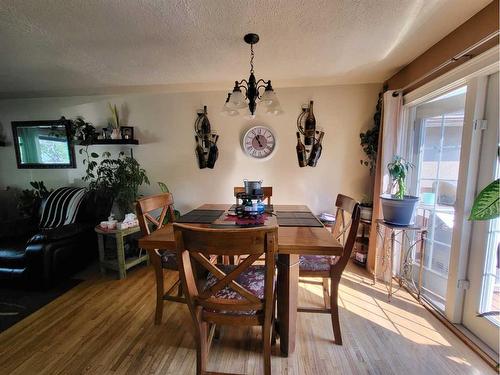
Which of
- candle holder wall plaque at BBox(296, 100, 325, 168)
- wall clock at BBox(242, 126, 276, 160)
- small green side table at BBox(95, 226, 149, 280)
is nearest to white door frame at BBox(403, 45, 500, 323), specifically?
candle holder wall plaque at BBox(296, 100, 325, 168)

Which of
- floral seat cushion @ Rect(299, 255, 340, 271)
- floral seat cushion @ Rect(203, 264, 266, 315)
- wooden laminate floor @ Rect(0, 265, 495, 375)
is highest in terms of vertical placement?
floral seat cushion @ Rect(299, 255, 340, 271)

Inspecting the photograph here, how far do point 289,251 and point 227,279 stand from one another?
1.20ft

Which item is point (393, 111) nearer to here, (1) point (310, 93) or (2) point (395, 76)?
(2) point (395, 76)

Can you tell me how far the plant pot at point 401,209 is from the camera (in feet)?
6.06

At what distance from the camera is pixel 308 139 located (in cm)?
273

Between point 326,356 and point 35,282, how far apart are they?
2.68m

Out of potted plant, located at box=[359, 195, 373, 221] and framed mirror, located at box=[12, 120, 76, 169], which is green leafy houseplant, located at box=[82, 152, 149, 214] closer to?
framed mirror, located at box=[12, 120, 76, 169]

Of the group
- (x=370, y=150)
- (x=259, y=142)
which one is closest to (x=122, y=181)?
(x=259, y=142)

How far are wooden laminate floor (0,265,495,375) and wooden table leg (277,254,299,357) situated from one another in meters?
0.10

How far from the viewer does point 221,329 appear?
1597 mm

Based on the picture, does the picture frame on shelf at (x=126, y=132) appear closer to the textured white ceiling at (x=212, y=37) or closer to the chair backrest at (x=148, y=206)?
the textured white ceiling at (x=212, y=37)

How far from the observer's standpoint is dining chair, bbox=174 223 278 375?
0.93 meters

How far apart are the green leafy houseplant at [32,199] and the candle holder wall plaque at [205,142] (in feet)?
6.67

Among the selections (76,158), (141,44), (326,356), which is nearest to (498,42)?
(326,356)
